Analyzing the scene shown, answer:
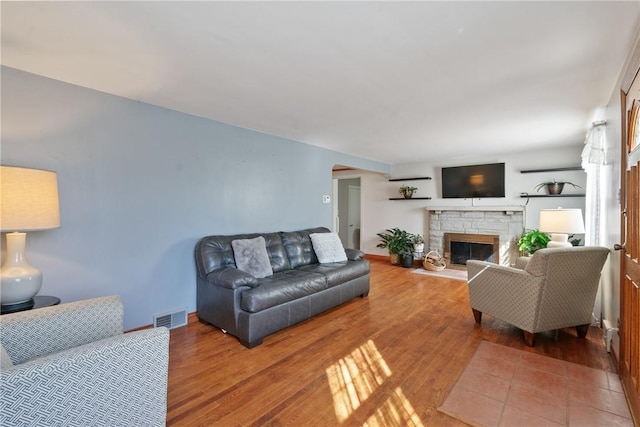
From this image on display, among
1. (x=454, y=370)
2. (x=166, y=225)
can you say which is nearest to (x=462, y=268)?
(x=454, y=370)

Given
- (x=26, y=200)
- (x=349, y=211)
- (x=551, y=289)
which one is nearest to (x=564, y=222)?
(x=551, y=289)

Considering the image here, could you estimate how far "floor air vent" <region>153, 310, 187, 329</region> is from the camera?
2912 mm

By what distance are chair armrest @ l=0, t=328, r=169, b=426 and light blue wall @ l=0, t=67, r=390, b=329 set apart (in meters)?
1.65

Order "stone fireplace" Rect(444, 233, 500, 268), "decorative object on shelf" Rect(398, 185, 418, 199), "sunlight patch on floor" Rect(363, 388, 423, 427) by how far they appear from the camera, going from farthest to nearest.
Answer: "decorative object on shelf" Rect(398, 185, 418, 199) < "stone fireplace" Rect(444, 233, 500, 268) < "sunlight patch on floor" Rect(363, 388, 423, 427)

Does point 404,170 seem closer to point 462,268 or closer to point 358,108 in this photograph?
point 462,268

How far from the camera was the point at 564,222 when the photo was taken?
3.41 metres

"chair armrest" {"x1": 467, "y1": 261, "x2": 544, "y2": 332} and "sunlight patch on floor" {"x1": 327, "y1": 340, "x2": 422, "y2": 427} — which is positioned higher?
"chair armrest" {"x1": 467, "y1": 261, "x2": 544, "y2": 332}

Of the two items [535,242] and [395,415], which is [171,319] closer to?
[395,415]

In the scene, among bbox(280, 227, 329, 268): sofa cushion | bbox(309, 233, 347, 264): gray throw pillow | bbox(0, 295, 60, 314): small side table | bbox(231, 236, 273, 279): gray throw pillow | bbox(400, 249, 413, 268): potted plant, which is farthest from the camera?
bbox(400, 249, 413, 268): potted plant

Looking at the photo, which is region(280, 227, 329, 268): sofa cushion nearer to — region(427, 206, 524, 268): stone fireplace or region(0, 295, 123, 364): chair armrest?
region(0, 295, 123, 364): chair armrest

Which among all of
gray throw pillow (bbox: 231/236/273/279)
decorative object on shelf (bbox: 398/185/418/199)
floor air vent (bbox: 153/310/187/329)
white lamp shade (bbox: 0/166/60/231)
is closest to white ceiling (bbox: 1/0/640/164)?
white lamp shade (bbox: 0/166/60/231)

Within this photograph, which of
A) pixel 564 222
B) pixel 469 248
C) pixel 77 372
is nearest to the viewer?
pixel 77 372

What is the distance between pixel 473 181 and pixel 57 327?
6.18 metres

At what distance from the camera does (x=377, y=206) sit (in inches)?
281
